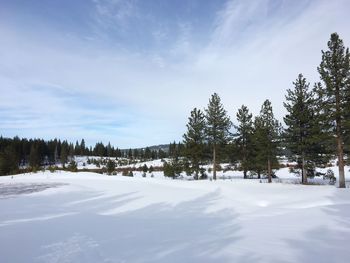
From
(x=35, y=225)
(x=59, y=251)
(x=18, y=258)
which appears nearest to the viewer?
(x=18, y=258)

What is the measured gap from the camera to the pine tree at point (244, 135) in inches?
1324

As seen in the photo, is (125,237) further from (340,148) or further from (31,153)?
(31,153)

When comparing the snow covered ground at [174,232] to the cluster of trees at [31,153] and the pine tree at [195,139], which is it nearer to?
the pine tree at [195,139]

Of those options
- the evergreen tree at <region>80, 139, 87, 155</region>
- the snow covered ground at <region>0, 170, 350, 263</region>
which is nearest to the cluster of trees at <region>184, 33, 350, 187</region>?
the snow covered ground at <region>0, 170, 350, 263</region>

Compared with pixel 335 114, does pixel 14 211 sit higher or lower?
lower

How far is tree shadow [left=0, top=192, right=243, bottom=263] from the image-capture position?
18.6 feet

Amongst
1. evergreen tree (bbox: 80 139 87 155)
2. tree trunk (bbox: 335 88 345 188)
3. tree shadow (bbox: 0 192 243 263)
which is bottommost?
tree shadow (bbox: 0 192 243 263)

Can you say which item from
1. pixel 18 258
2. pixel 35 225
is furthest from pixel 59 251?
pixel 35 225

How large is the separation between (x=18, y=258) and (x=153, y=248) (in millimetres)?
2872

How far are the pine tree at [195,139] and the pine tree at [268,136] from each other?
696 centimetres

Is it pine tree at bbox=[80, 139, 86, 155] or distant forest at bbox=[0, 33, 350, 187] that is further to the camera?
pine tree at bbox=[80, 139, 86, 155]

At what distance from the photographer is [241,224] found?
8930mm

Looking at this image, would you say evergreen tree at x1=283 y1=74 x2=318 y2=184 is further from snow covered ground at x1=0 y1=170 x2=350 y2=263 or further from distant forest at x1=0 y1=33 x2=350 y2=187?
snow covered ground at x1=0 y1=170 x2=350 y2=263

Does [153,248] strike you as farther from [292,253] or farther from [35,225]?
[35,225]
